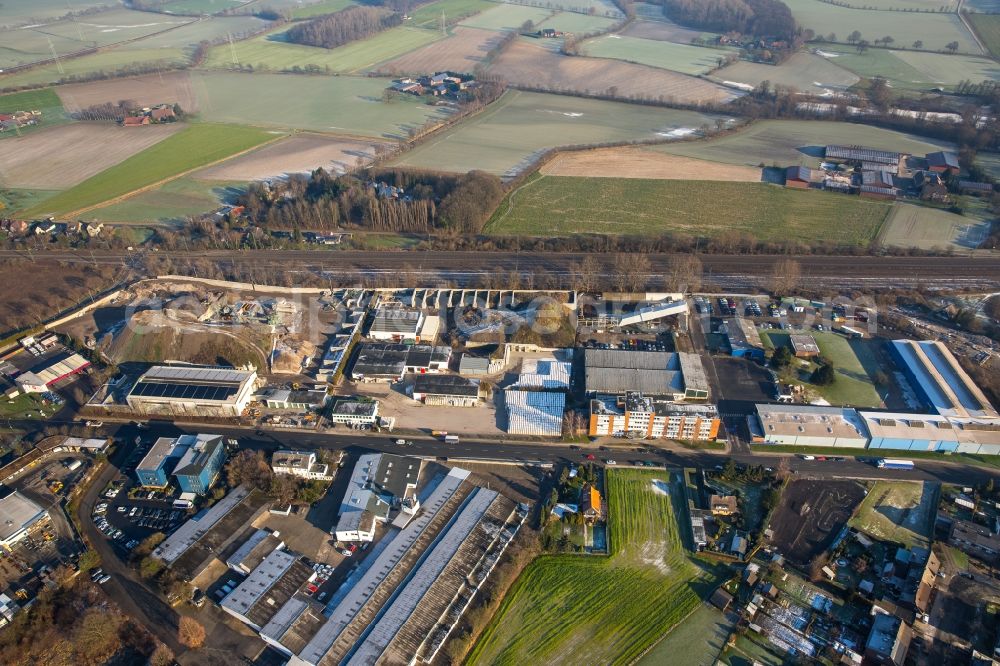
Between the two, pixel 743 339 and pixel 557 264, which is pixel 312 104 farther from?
pixel 743 339

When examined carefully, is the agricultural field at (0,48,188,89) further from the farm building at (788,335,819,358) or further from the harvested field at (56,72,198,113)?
the farm building at (788,335,819,358)

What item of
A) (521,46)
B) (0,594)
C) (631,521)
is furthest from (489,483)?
(521,46)

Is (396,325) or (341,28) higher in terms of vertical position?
(341,28)

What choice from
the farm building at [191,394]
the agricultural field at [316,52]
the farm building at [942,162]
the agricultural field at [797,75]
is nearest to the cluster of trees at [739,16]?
the agricultural field at [797,75]

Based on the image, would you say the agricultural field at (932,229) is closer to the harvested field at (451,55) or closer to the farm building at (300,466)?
the farm building at (300,466)

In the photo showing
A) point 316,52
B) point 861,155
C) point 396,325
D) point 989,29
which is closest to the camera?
point 396,325

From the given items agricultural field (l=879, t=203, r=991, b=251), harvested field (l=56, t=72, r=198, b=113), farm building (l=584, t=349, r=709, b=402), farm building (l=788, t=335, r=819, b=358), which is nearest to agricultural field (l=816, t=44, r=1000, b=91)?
agricultural field (l=879, t=203, r=991, b=251)

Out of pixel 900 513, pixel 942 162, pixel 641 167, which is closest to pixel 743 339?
pixel 900 513
